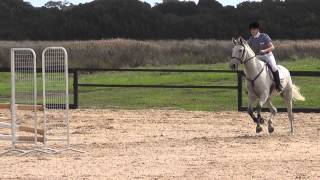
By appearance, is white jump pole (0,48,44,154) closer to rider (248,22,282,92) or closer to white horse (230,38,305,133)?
white horse (230,38,305,133)

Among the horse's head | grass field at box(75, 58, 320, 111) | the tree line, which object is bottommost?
grass field at box(75, 58, 320, 111)

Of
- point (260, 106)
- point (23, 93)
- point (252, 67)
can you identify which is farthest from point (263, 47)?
point (23, 93)

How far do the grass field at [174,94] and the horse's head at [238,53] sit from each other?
7.05m

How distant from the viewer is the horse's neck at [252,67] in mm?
14734

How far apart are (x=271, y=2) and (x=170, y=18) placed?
433 inches

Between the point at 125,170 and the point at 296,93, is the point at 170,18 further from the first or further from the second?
the point at 125,170

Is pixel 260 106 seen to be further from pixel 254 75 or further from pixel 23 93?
pixel 23 93

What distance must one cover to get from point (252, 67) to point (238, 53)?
1.78 ft

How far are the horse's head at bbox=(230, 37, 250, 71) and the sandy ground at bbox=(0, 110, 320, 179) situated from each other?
1.49 meters

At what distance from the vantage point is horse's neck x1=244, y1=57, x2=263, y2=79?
48.3 ft

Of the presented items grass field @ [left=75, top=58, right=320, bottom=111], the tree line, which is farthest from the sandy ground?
the tree line

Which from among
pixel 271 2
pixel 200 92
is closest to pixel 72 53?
pixel 200 92

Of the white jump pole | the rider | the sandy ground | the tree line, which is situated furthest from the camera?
the tree line

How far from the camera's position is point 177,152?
39.3ft
